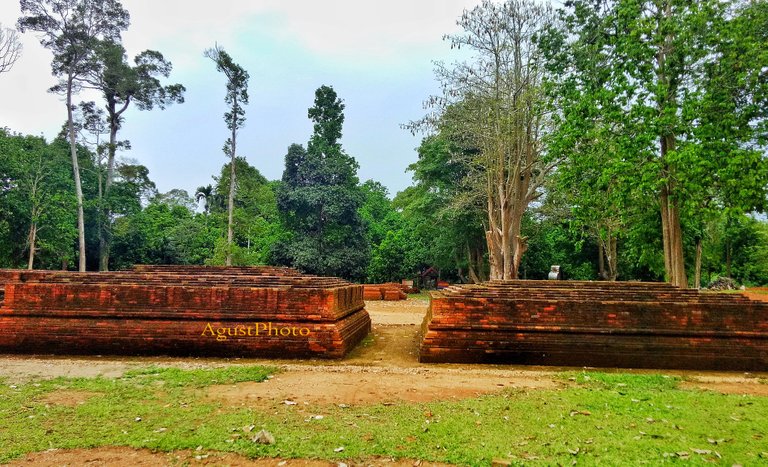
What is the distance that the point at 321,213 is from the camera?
27969 millimetres

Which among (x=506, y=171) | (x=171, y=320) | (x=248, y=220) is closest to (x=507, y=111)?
(x=506, y=171)

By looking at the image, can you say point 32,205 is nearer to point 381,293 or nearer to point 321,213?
point 321,213

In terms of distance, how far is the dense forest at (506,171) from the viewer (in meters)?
10.4

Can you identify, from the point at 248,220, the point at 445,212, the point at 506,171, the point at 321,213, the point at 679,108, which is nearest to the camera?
the point at 679,108

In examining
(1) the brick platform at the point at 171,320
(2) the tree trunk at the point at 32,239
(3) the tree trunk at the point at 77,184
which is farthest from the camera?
(3) the tree trunk at the point at 77,184

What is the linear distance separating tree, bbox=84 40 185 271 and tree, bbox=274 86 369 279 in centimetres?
1029

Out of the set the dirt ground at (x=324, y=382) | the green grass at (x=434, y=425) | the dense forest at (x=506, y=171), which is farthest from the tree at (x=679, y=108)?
the green grass at (x=434, y=425)

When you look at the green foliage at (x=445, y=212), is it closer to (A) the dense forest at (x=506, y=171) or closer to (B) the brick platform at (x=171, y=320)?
(A) the dense forest at (x=506, y=171)

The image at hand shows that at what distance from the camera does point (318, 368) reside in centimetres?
671

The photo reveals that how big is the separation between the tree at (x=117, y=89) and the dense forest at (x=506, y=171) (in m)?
0.09

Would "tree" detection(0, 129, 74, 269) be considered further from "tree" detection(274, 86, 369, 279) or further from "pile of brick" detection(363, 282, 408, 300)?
"pile of brick" detection(363, 282, 408, 300)

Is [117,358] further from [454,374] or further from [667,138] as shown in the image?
[667,138]

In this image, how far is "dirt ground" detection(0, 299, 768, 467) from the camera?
341 centimetres

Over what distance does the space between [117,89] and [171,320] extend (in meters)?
26.6
